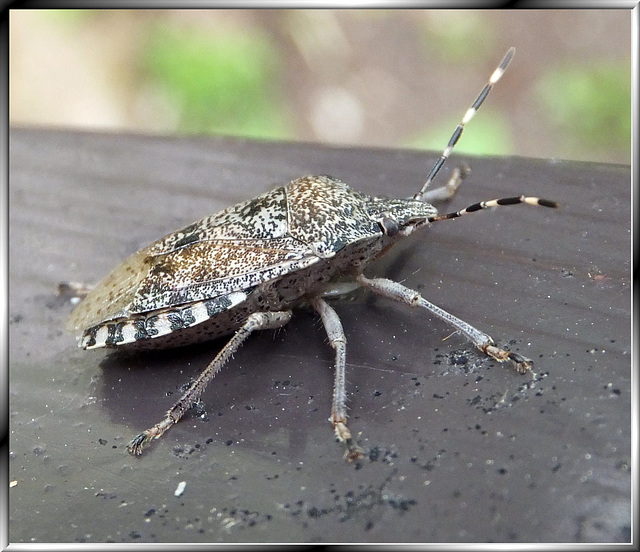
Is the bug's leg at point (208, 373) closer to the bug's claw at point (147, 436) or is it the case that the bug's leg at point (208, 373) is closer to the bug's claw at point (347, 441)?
the bug's claw at point (147, 436)

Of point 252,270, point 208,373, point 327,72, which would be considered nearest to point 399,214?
point 252,270

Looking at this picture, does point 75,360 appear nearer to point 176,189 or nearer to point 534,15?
point 176,189

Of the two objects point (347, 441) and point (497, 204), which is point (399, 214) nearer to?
point (497, 204)

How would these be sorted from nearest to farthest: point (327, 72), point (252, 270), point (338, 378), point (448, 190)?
point (338, 378) → point (252, 270) → point (448, 190) → point (327, 72)

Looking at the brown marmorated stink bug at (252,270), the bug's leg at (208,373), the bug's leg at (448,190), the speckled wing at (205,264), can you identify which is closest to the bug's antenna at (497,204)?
the brown marmorated stink bug at (252,270)

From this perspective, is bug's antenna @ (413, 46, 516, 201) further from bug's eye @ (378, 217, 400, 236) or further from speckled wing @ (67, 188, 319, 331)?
speckled wing @ (67, 188, 319, 331)

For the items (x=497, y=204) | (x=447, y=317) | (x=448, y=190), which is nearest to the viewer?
(x=447, y=317)
